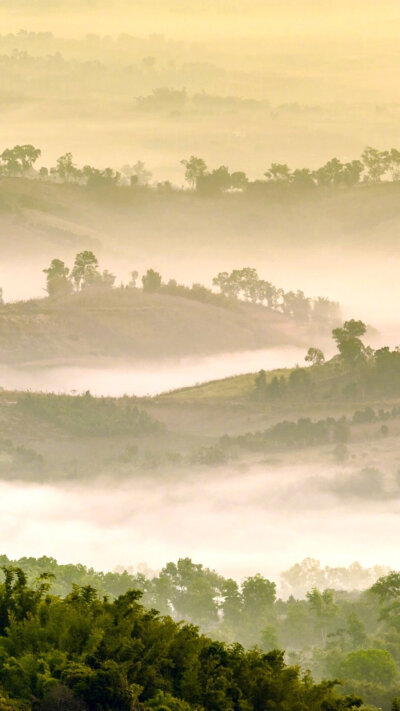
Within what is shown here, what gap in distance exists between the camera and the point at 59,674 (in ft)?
352

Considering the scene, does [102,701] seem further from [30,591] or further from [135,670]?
[30,591]

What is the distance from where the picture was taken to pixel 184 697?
10962cm

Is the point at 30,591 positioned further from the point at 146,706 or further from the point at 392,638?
the point at 392,638

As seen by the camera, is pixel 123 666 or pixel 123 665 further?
pixel 123 665

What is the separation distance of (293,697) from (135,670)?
24.8ft

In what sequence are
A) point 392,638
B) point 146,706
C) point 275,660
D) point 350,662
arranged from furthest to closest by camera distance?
point 392,638
point 350,662
point 275,660
point 146,706

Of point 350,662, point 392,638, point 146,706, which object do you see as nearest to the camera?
point 146,706

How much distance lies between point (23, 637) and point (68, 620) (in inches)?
93.9

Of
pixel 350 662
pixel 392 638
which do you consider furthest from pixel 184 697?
pixel 392 638

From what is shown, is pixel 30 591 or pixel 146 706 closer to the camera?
pixel 146 706

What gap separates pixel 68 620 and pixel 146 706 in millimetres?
10922

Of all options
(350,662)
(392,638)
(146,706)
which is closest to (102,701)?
(146,706)

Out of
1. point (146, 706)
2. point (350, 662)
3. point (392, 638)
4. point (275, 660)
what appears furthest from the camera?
point (392, 638)

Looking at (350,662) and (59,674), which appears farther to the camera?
(350,662)
